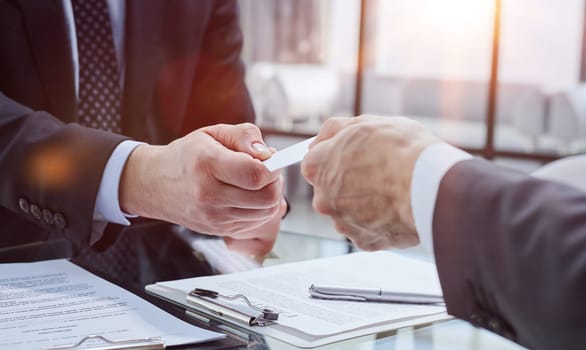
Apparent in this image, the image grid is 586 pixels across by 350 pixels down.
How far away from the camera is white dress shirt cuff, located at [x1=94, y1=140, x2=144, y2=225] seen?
1263mm

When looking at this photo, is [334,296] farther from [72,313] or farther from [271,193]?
[72,313]

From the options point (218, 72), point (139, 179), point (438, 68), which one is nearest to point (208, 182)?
point (139, 179)

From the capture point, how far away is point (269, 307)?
1024 millimetres

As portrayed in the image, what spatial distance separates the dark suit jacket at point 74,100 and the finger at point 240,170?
0.83 feet

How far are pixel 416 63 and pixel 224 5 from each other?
2.84 meters

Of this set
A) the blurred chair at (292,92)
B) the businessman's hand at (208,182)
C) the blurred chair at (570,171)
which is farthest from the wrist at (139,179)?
the blurred chair at (292,92)

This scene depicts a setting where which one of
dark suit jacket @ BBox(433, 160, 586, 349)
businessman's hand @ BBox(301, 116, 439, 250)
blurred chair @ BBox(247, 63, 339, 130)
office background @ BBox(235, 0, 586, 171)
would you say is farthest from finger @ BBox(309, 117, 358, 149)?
blurred chair @ BBox(247, 63, 339, 130)

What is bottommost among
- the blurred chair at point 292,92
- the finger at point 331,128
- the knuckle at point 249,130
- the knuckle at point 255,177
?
the blurred chair at point 292,92

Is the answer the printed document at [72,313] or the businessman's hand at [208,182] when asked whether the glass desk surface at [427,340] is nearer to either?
the printed document at [72,313]

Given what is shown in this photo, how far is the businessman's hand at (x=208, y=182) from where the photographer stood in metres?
1.11

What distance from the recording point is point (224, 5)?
2.07 meters

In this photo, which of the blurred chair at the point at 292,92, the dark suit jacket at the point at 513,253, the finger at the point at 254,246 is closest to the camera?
the dark suit jacket at the point at 513,253

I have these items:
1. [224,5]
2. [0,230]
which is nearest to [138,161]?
[0,230]

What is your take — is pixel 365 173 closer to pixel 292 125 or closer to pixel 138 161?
pixel 138 161
